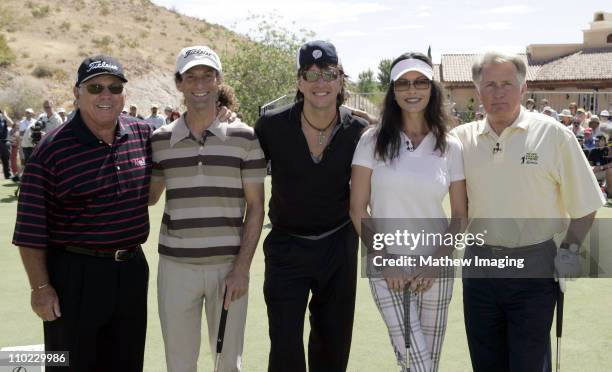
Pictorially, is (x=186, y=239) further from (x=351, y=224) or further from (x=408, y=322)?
(x=408, y=322)

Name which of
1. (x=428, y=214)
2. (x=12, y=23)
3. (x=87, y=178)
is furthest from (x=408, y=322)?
(x=12, y=23)

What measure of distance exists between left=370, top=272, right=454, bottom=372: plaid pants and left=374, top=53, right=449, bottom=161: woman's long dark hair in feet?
2.44

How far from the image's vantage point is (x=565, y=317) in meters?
6.30

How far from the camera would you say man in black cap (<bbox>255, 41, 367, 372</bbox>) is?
13.7ft

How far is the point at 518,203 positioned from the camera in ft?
12.4

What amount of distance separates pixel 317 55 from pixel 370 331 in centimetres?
277

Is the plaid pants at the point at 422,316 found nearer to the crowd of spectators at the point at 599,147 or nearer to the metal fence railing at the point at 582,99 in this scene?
the crowd of spectators at the point at 599,147

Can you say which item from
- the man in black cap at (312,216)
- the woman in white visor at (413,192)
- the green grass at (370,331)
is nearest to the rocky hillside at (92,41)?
the green grass at (370,331)

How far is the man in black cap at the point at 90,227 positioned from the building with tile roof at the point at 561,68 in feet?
101

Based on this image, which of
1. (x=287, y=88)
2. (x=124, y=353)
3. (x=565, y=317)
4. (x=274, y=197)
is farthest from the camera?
(x=287, y=88)

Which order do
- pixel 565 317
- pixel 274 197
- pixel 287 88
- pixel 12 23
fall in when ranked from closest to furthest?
pixel 274 197 < pixel 565 317 < pixel 287 88 < pixel 12 23

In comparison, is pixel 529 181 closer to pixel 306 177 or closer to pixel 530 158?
pixel 530 158

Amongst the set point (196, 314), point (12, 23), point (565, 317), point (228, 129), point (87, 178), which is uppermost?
point (12, 23)

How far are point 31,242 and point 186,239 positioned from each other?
0.87 metres
